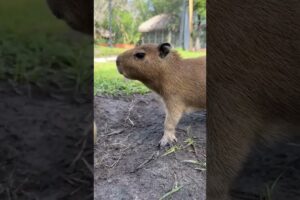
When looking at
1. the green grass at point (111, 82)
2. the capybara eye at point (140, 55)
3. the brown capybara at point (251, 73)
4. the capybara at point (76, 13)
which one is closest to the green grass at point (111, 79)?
the green grass at point (111, 82)

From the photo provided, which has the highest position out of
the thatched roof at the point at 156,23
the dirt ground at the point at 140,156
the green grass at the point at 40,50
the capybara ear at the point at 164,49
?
the thatched roof at the point at 156,23

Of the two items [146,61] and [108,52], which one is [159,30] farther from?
[146,61]

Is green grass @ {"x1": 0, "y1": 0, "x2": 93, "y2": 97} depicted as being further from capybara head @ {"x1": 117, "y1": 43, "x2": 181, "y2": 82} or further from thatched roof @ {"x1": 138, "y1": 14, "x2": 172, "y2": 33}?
capybara head @ {"x1": 117, "y1": 43, "x2": 181, "y2": 82}

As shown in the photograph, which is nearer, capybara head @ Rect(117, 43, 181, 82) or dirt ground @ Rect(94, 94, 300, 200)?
dirt ground @ Rect(94, 94, 300, 200)

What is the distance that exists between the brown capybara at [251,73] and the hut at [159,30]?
2.77 ft

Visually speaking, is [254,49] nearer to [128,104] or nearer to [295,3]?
[295,3]

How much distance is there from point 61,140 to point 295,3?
1.56 feet

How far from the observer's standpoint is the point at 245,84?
0.47 metres

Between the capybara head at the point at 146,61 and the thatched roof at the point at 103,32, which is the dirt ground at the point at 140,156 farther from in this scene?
the thatched roof at the point at 103,32

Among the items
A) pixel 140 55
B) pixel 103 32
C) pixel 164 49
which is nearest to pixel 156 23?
pixel 103 32

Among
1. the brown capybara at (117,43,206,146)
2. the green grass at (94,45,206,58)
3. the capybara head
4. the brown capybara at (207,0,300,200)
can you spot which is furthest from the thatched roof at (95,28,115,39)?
the brown capybara at (207,0,300,200)

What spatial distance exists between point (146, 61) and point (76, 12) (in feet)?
3.91

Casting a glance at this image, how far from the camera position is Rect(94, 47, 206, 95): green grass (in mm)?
1309

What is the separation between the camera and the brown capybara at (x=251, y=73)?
461 mm
